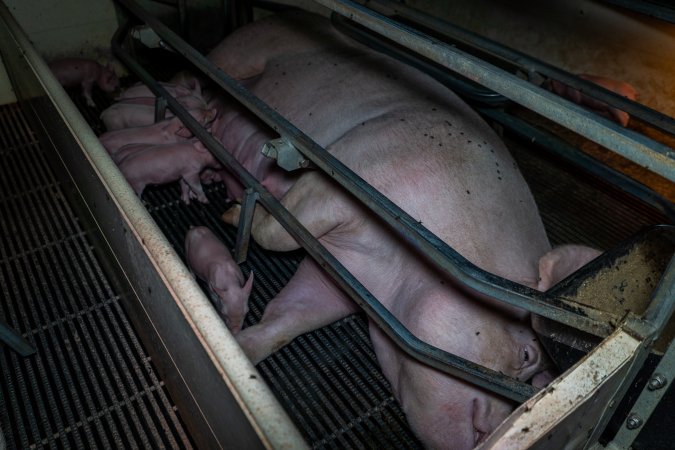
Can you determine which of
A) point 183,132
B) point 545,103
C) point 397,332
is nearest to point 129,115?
point 183,132

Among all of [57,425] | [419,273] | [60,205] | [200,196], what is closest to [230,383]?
[419,273]

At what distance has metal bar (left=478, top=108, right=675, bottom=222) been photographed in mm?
1939

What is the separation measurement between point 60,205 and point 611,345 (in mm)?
Result: 2527

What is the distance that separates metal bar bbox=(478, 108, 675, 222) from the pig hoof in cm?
134

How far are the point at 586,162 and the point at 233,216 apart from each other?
61.8 inches

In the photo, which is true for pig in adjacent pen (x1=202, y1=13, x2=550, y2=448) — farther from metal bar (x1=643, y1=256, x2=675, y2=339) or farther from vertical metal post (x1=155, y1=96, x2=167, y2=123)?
metal bar (x1=643, y1=256, x2=675, y2=339)

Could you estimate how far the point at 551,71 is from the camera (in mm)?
2123

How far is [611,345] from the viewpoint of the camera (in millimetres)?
1025

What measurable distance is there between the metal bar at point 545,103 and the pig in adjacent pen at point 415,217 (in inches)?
26.7

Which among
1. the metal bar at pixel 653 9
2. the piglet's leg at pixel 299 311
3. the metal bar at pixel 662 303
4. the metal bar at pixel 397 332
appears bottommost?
the piglet's leg at pixel 299 311

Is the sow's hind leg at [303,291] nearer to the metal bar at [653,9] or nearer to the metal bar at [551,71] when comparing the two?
the metal bar at [551,71]

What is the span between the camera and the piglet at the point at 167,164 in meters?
2.54

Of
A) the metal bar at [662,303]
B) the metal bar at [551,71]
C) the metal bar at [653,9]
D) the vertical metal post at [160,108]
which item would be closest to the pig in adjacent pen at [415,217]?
the metal bar at [551,71]

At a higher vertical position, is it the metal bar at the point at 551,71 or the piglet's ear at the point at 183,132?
the metal bar at the point at 551,71
